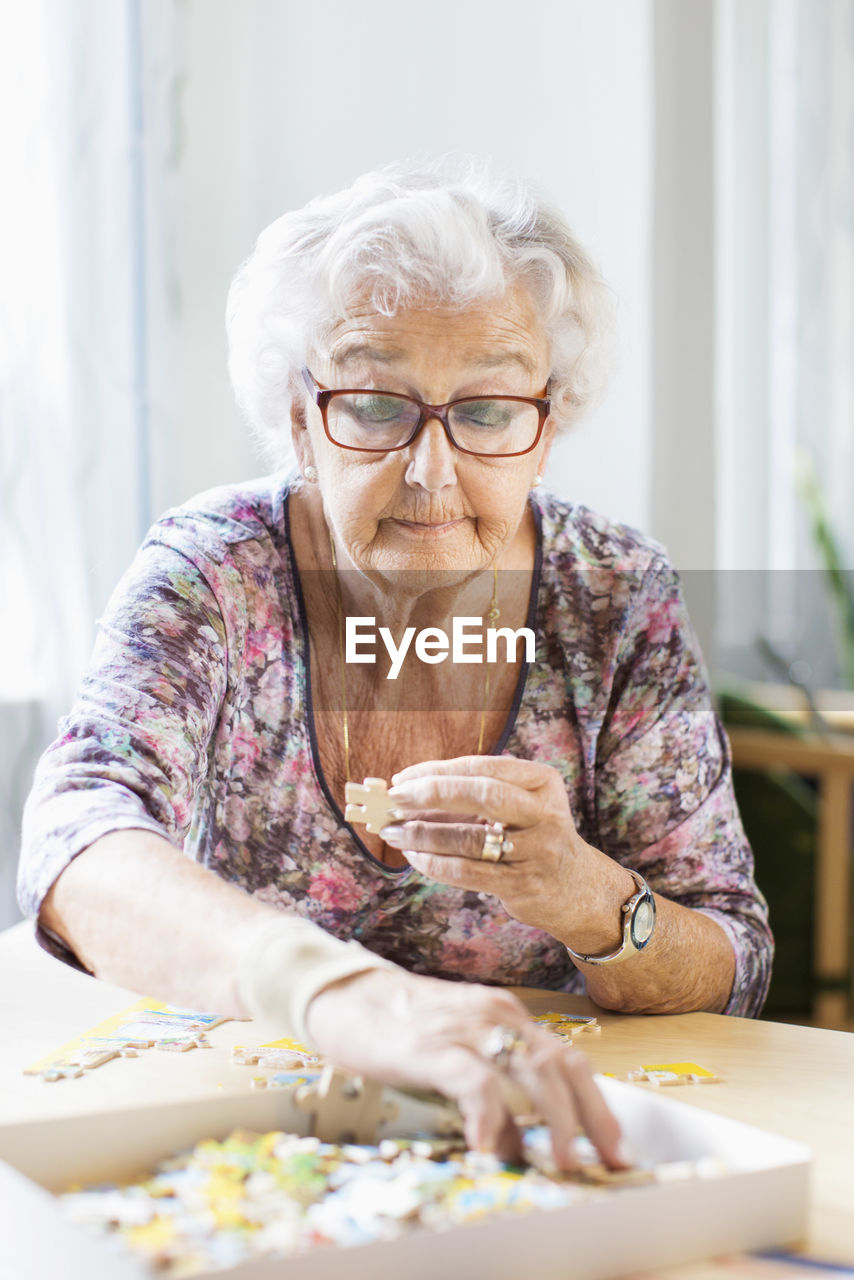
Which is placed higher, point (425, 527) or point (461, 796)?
point (425, 527)

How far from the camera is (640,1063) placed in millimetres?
1151

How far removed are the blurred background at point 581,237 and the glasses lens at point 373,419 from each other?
514 mm

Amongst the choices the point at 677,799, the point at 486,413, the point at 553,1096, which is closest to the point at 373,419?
the point at 486,413

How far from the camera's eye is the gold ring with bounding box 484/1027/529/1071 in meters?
0.82

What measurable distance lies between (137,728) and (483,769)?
13.6 inches

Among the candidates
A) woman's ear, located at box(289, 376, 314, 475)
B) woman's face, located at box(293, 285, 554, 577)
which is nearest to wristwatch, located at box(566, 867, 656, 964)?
woman's face, located at box(293, 285, 554, 577)

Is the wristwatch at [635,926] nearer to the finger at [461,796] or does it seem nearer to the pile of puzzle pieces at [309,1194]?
the finger at [461,796]

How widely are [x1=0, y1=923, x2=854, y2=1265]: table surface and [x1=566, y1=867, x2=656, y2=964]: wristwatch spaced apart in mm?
63

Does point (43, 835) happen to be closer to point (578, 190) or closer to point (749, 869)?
point (749, 869)

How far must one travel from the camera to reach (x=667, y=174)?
9.48 ft

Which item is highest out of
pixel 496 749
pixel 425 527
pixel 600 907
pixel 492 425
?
pixel 492 425

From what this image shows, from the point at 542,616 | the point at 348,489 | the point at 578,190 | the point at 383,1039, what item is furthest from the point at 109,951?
the point at 578,190

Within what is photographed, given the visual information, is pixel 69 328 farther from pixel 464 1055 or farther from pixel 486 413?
pixel 464 1055

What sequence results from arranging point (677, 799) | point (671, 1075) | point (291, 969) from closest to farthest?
point (291, 969) → point (671, 1075) → point (677, 799)
